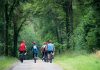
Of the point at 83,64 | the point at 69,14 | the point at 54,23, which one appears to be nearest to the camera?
the point at 83,64

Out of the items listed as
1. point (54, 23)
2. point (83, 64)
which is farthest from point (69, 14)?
point (83, 64)

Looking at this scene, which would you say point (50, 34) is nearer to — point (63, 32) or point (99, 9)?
point (63, 32)

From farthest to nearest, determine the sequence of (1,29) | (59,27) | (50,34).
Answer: (50,34) < (59,27) < (1,29)

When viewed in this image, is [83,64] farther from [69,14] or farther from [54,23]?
[54,23]

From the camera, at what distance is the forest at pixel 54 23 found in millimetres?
37594

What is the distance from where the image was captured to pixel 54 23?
60156 millimetres

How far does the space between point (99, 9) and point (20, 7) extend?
28933 millimetres

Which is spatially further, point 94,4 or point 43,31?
point 43,31

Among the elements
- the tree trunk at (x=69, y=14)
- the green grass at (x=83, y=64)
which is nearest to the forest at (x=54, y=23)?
the tree trunk at (x=69, y=14)

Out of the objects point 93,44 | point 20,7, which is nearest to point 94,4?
point 93,44

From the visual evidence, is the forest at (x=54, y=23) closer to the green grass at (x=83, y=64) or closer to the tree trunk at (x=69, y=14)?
the tree trunk at (x=69, y=14)

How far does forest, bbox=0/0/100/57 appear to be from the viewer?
37.6 metres

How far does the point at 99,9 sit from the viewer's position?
23.8 meters

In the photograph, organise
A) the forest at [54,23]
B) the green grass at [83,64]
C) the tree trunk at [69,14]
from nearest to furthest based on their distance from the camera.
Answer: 1. the green grass at [83,64]
2. the forest at [54,23]
3. the tree trunk at [69,14]
